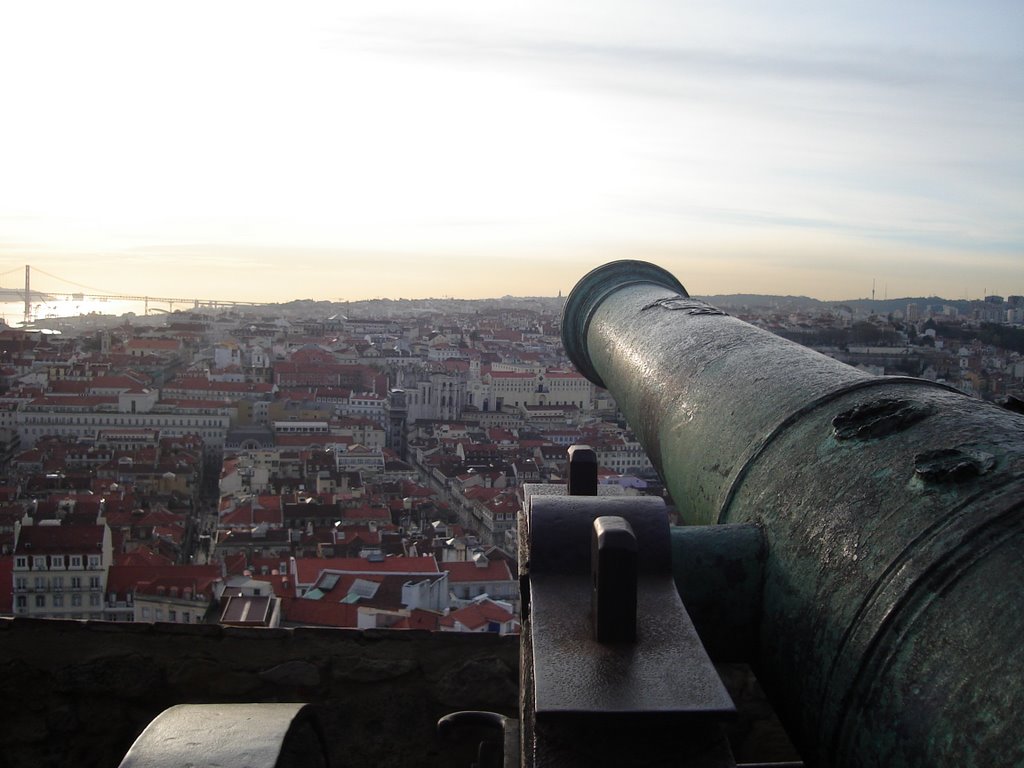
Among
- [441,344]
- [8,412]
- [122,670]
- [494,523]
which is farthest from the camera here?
[441,344]

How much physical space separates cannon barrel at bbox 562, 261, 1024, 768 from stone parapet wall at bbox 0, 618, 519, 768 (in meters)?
0.78

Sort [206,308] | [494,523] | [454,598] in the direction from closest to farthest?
1. [454,598]
2. [494,523]
3. [206,308]

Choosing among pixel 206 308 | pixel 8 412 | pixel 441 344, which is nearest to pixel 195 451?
pixel 8 412

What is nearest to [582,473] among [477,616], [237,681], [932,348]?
[237,681]

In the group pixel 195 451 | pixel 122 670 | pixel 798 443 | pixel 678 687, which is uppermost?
pixel 798 443

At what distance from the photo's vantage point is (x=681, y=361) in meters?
2.00

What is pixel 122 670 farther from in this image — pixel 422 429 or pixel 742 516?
pixel 422 429

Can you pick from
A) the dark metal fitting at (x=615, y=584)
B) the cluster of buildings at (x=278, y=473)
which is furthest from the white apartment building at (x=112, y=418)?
the dark metal fitting at (x=615, y=584)

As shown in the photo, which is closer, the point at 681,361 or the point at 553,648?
the point at 553,648

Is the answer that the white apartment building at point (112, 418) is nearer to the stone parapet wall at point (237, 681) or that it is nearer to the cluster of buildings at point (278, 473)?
the cluster of buildings at point (278, 473)

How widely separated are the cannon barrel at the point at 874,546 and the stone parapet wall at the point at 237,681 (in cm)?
78

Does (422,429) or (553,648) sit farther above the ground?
(553,648)

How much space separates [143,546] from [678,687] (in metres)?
15.9

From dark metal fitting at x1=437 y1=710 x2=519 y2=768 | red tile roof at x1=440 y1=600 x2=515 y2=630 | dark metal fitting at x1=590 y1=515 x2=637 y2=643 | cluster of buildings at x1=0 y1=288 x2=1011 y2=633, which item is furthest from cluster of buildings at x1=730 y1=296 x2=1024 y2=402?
dark metal fitting at x1=590 y1=515 x2=637 y2=643
